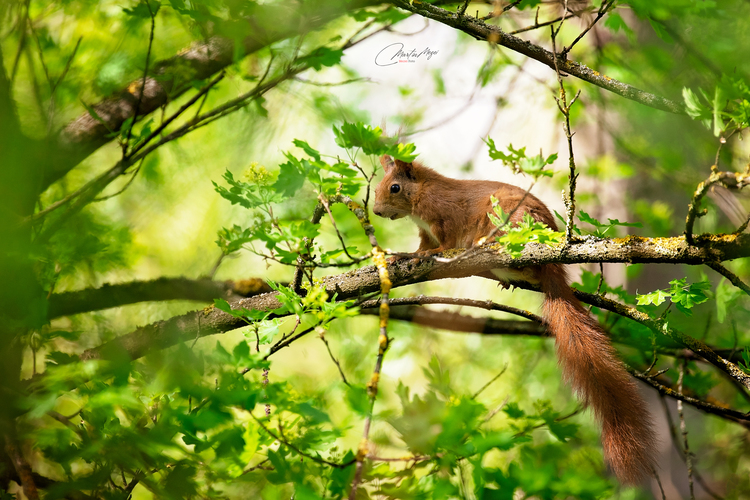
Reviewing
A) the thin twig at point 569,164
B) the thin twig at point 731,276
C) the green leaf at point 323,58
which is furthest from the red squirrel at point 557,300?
the green leaf at point 323,58

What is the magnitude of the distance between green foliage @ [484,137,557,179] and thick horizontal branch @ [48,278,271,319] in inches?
71.1

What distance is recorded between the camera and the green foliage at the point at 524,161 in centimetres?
126

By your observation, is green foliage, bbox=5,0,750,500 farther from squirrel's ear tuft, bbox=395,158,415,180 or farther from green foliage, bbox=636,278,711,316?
squirrel's ear tuft, bbox=395,158,415,180

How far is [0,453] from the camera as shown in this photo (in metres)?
1.90

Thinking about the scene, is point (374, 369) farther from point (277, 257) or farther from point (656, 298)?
point (656, 298)

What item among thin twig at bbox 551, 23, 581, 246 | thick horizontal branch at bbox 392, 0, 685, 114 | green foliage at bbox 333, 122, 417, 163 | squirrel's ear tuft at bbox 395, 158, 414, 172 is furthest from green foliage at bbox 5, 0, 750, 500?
squirrel's ear tuft at bbox 395, 158, 414, 172

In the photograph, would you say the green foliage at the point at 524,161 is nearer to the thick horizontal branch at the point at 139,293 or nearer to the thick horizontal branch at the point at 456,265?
the thick horizontal branch at the point at 456,265

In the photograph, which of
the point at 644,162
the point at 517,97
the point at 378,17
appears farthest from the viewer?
the point at 517,97

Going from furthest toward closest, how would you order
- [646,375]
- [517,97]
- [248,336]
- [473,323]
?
[517,97] < [473,323] < [646,375] < [248,336]

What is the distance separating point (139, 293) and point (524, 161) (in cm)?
211

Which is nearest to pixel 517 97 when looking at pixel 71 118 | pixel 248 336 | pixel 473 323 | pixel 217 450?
pixel 473 323

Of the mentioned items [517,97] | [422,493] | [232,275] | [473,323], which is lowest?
[232,275]

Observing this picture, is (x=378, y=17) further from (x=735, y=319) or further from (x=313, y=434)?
(x=735, y=319)

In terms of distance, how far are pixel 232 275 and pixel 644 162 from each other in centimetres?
367
